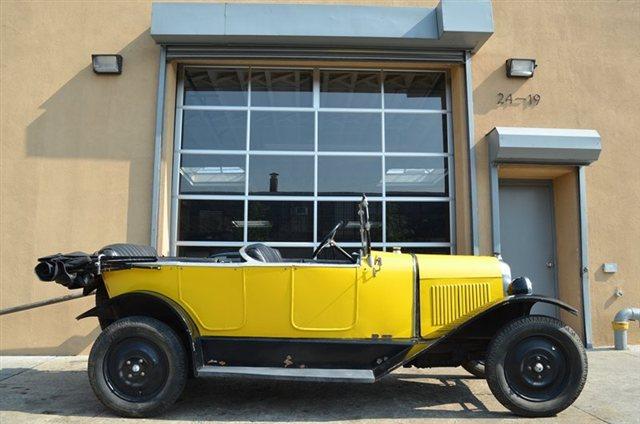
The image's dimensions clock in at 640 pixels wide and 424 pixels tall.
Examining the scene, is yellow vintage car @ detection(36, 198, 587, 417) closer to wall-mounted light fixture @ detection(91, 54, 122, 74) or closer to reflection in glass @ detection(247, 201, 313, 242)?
reflection in glass @ detection(247, 201, 313, 242)

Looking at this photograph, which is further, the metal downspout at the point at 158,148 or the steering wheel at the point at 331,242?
the metal downspout at the point at 158,148

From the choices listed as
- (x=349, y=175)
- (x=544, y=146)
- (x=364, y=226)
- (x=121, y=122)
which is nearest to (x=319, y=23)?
(x=349, y=175)

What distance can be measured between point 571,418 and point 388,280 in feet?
6.22

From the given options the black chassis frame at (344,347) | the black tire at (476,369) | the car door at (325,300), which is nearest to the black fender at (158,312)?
the black chassis frame at (344,347)

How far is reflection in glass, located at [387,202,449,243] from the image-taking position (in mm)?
7621

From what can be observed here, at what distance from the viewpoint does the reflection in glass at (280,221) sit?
24.6 feet

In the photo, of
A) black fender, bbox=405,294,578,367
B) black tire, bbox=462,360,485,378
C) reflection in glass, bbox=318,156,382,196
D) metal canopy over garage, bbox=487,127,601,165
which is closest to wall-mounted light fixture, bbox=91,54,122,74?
reflection in glass, bbox=318,156,382,196

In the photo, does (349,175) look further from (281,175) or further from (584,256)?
(584,256)

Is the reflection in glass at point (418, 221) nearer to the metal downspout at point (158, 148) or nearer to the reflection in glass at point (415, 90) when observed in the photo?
the reflection in glass at point (415, 90)

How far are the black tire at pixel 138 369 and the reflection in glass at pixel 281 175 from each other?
11.5ft

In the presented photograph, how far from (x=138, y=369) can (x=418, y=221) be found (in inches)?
183

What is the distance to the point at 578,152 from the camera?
7.09m

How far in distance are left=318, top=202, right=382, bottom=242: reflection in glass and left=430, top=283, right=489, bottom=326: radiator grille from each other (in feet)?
9.98

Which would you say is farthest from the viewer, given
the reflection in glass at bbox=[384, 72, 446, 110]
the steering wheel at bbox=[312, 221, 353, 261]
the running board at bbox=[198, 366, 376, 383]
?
the reflection in glass at bbox=[384, 72, 446, 110]
